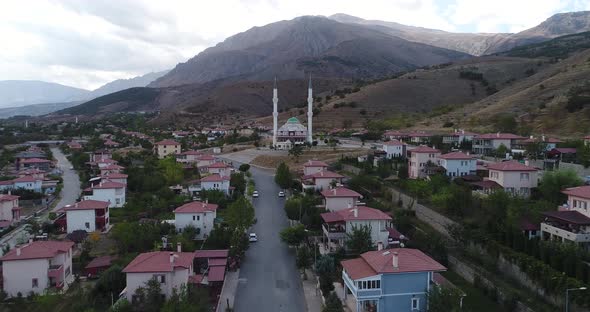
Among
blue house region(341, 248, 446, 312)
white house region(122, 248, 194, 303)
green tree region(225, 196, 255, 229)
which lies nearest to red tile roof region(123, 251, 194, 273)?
white house region(122, 248, 194, 303)

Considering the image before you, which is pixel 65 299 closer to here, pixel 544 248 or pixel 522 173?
pixel 544 248

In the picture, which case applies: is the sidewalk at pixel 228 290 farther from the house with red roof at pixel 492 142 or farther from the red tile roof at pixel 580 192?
the house with red roof at pixel 492 142

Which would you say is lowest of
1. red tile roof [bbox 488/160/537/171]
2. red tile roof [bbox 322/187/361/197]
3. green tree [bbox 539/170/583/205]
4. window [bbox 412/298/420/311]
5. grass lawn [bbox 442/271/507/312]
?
grass lawn [bbox 442/271/507/312]

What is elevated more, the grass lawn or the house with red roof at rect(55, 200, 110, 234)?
the house with red roof at rect(55, 200, 110, 234)

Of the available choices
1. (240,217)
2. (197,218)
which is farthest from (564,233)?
(197,218)

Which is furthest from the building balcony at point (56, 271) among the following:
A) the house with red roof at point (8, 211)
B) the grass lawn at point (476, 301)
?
the grass lawn at point (476, 301)

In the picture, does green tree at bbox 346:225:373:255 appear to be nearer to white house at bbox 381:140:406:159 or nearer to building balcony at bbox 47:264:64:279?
building balcony at bbox 47:264:64:279

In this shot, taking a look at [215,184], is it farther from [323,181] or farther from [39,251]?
[39,251]
